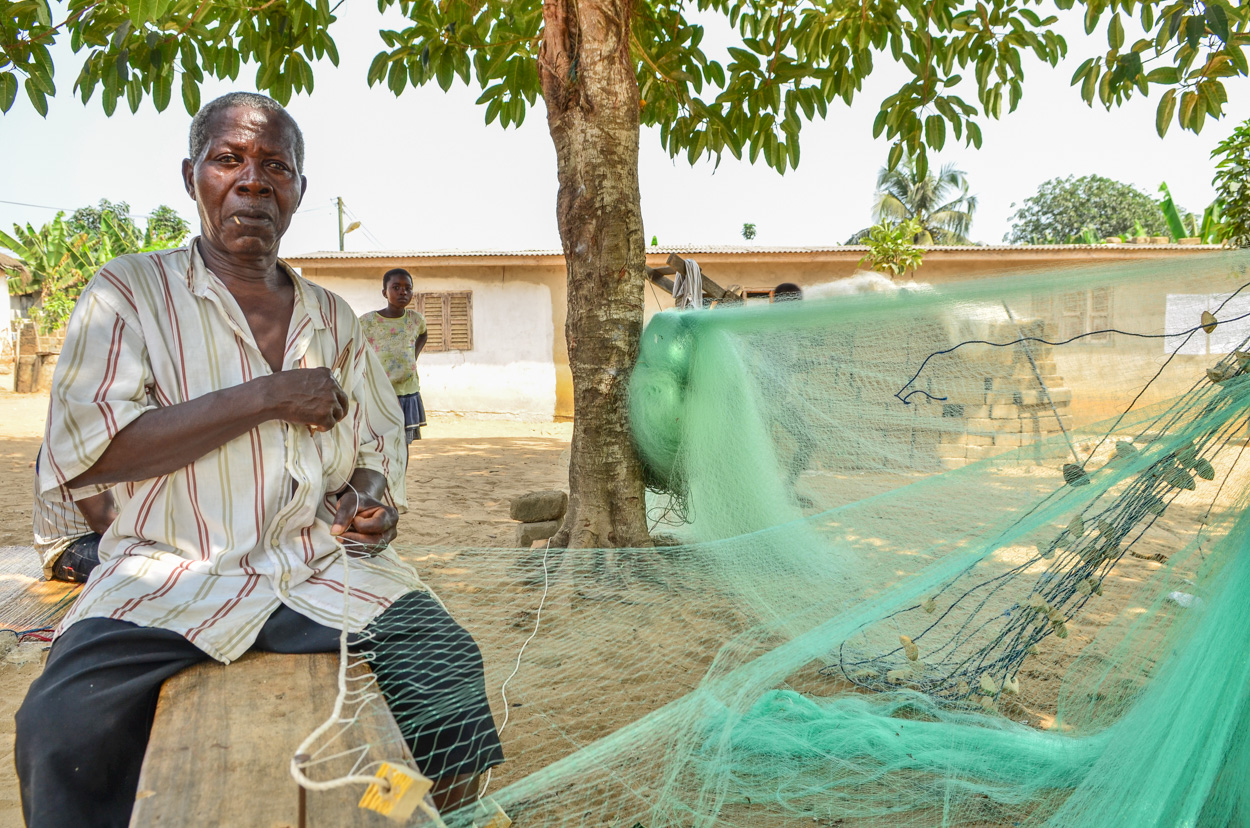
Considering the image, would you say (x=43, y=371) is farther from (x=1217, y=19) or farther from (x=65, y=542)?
(x=1217, y=19)

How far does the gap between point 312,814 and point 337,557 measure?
0.63m

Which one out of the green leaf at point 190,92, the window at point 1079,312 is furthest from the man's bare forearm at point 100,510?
the window at point 1079,312

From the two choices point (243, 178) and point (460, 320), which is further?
point (460, 320)

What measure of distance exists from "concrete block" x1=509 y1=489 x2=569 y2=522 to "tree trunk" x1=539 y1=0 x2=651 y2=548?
1.85ft

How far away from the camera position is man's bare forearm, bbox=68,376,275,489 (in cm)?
128

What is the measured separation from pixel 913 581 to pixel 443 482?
16.6 ft

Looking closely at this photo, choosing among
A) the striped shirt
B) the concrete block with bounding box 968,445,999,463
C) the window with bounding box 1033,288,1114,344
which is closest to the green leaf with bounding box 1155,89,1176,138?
the window with bounding box 1033,288,1114,344

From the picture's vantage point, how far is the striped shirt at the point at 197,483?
1.26m

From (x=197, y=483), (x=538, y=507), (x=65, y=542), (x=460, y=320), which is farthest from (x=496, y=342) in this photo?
(x=197, y=483)

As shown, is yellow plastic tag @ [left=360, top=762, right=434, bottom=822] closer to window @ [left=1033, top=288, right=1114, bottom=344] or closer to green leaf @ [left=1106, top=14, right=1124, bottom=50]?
window @ [left=1033, top=288, right=1114, bottom=344]

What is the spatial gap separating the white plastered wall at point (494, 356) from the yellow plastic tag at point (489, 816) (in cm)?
1050

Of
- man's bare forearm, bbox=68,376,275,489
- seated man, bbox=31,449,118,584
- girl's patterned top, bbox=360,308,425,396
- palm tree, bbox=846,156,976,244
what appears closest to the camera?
man's bare forearm, bbox=68,376,275,489

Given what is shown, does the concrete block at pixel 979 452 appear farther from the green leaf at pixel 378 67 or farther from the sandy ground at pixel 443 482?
the green leaf at pixel 378 67

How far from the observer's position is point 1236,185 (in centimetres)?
709
